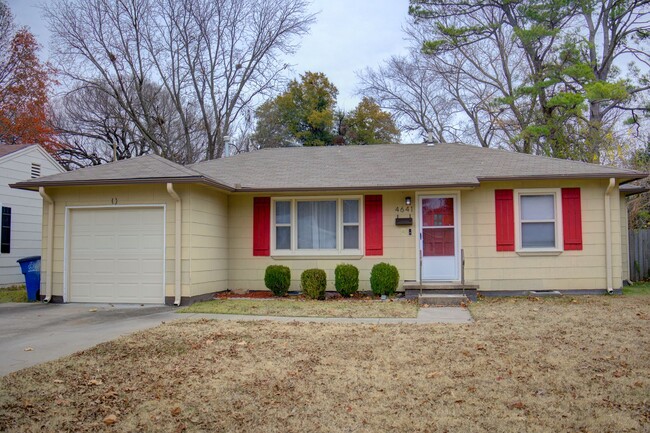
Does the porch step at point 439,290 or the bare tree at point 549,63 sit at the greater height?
the bare tree at point 549,63

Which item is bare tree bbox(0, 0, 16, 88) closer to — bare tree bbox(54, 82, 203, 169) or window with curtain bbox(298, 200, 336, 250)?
bare tree bbox(54, 82, 203, 169)

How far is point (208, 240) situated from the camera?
11.5m

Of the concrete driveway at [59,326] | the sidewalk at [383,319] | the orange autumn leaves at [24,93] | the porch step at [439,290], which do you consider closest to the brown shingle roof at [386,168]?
the porch step at [439,290]

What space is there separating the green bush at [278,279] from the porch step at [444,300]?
305 centimetres

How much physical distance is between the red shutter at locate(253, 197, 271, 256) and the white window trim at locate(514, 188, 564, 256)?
579cm

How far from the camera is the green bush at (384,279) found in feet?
37.6

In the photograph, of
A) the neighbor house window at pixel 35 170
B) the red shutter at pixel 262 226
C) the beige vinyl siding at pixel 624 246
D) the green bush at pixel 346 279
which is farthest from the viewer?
the neighbor house window at pixel 35 170

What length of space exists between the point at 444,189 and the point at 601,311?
4083 mm

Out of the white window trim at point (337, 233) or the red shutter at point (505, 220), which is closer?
the red shutter at point (505, 220)

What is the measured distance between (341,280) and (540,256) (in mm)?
4581

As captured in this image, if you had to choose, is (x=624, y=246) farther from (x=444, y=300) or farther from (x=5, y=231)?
(x=5, y=231)

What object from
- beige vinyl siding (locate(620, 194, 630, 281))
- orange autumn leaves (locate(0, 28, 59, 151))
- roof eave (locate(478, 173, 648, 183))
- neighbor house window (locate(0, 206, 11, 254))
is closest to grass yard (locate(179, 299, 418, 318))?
roof eave (locate(478, 173, 648, 183))

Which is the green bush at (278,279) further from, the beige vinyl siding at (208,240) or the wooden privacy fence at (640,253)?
the wooden privacy fence at (640,253)

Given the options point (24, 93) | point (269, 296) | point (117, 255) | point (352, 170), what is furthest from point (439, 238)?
point (24, 93)
